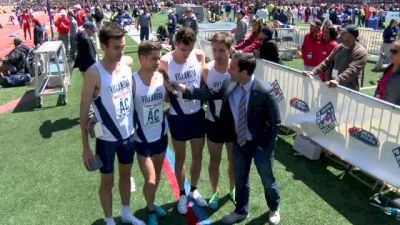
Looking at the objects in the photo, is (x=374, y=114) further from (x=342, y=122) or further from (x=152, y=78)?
(x=152, y=78)

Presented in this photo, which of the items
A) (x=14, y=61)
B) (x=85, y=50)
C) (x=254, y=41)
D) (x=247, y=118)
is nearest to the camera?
(x=247, y=118)

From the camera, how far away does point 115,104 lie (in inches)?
141

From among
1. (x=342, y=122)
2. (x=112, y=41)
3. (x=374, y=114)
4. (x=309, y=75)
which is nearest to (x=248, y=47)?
(x=309, y=75)

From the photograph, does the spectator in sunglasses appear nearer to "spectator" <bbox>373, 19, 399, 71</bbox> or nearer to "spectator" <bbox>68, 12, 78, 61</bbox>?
"spectator" <bbox>373, 19, 399, 71</bbox>

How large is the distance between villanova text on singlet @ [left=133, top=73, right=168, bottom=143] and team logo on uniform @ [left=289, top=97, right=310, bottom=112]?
10.2 feet

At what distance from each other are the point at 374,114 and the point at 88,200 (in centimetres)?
372

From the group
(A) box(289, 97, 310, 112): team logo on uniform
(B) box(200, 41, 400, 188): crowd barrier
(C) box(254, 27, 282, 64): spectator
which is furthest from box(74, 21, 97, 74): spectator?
(A) box(289, 97, 310, 112): team logo on uniform

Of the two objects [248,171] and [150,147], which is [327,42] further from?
[150,147]

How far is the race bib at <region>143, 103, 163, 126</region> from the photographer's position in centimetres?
384

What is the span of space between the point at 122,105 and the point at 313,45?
5.51m

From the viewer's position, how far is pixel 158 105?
3896 mm

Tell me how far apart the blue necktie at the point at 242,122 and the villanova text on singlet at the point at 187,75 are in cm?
55

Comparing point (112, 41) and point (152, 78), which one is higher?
point (112, 41)

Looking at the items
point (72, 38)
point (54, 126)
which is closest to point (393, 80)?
point (54, 126)
